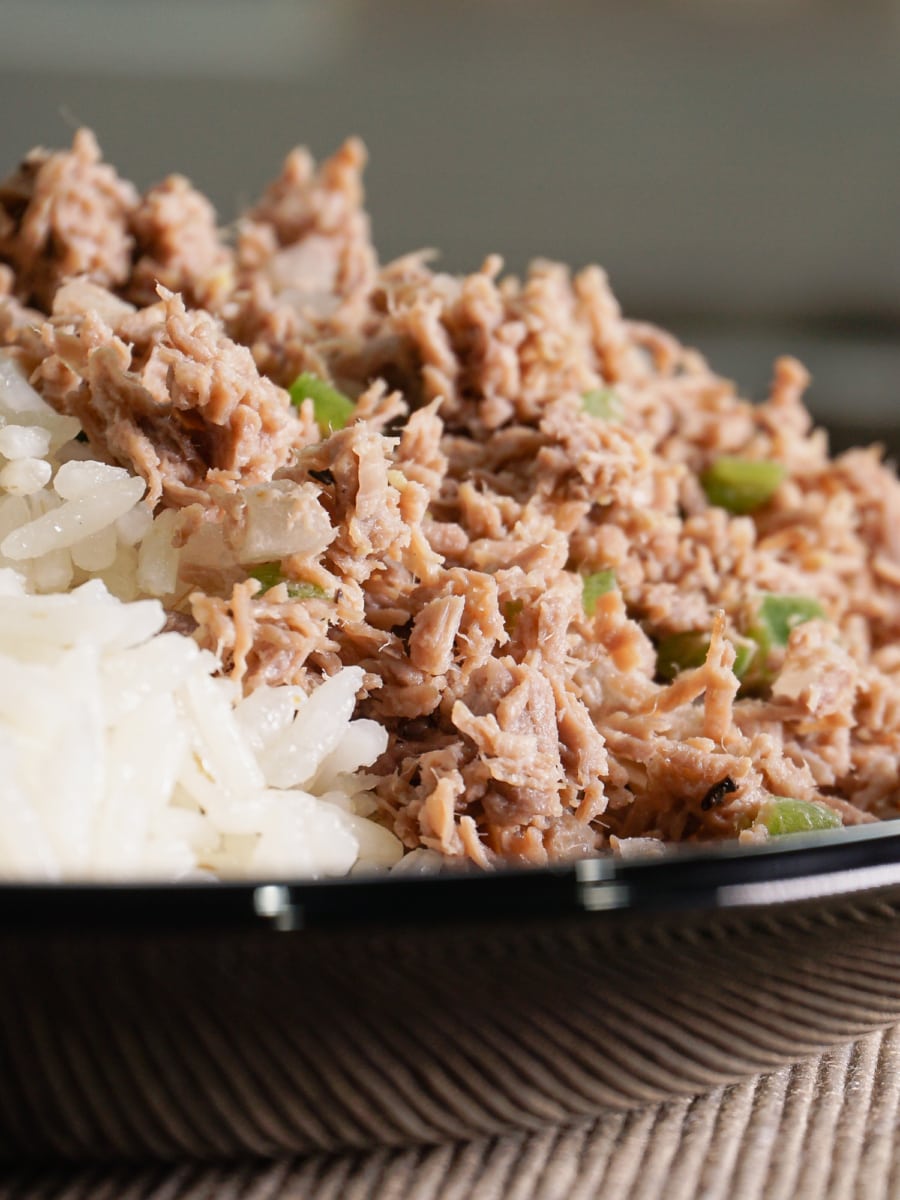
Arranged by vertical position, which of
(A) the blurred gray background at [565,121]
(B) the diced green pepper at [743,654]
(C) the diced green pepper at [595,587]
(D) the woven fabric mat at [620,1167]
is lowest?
(D) the woven fabric mat at [620,1167]

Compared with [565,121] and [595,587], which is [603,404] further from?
[565,121]

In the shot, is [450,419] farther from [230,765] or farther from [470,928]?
[470,928]

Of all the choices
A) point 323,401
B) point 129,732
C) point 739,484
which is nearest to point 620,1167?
point 129,732

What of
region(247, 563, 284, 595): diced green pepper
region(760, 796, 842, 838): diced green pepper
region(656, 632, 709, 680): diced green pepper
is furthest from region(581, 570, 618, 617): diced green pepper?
region(247, 563, 284, 595): diced green pepper

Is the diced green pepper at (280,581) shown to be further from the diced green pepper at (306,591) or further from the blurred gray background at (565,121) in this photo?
the blurred gray background at (565,121)

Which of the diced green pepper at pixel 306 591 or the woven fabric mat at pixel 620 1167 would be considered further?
the diced green pepper at pixel 306 591

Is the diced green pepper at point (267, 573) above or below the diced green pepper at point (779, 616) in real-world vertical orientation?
above

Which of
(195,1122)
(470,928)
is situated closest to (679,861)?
(470,928)

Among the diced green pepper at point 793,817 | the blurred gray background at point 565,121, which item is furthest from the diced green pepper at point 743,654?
the blurred gray background at point 565,121
